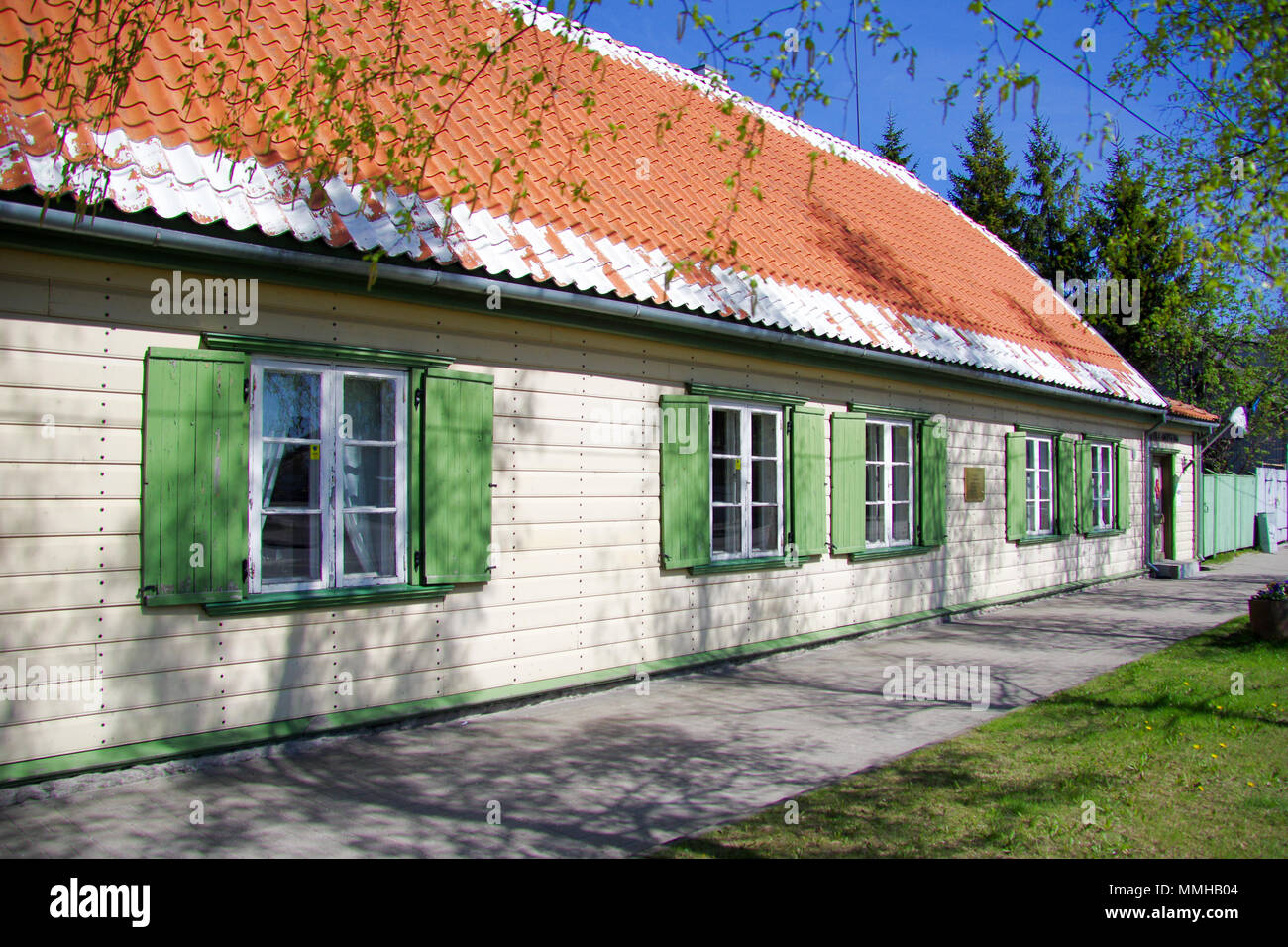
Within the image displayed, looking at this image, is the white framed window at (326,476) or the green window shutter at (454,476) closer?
the white framed window at (326,476)

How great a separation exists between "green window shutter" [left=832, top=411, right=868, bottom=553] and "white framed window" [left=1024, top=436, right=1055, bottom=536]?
482 cm

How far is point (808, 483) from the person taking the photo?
9.89m

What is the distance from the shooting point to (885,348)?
10453mm

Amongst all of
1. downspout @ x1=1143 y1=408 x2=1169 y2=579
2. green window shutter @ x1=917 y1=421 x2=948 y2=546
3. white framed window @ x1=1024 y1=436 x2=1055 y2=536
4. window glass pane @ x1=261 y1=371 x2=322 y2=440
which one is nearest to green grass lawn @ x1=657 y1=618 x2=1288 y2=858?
window glass pane @ x1=261 y1=371 x2=322 y2=440

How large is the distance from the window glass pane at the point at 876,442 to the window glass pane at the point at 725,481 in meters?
2.70

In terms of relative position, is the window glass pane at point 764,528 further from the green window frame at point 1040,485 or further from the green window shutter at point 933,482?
the green window frame at point 1040,485

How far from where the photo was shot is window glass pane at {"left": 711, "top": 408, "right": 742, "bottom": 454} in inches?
359

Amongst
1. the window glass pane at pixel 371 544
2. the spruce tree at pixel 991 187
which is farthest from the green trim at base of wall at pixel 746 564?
the spruce tree at pixel 991 187

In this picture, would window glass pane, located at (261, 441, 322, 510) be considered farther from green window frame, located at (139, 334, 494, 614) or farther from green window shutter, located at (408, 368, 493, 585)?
green window shutter, located at (408, 368, 493, 585)

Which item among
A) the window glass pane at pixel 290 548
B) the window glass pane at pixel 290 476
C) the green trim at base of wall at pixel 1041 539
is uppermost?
the window glass pane at pixel 290 476

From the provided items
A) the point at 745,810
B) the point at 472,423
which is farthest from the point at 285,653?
the point at 745,810

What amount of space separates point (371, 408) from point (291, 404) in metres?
0.57

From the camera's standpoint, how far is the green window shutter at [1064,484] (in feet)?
50.2
